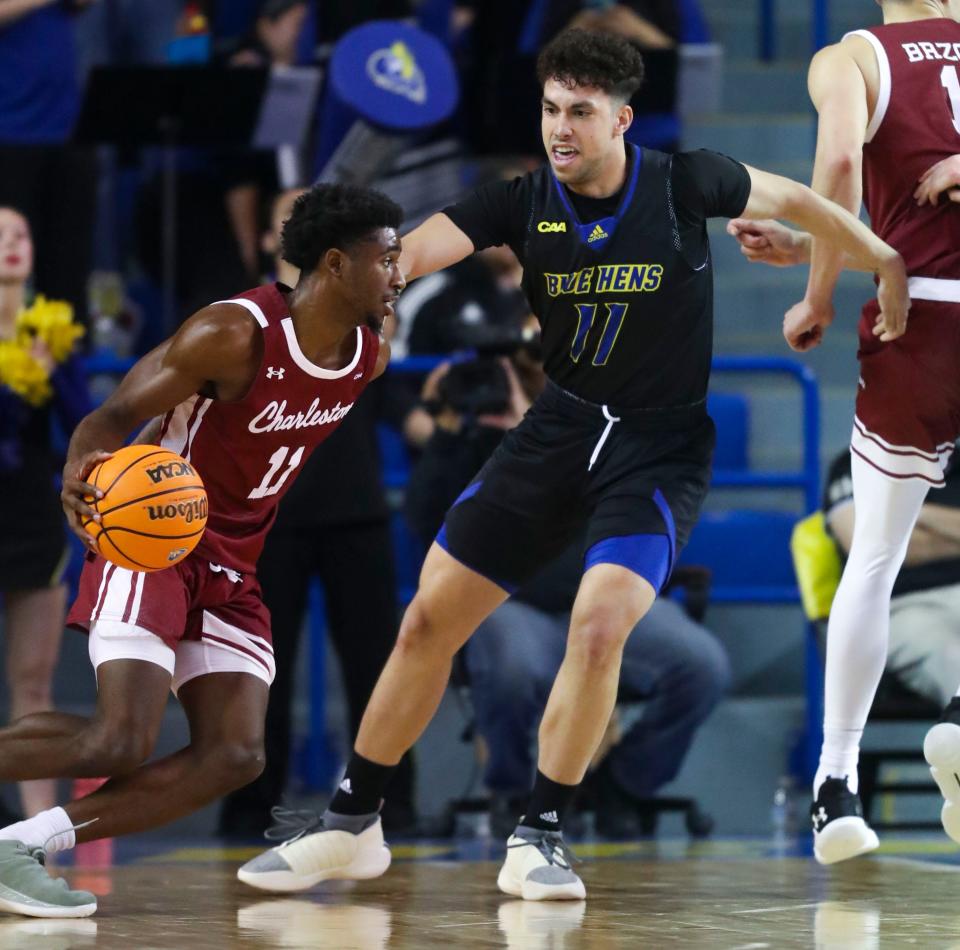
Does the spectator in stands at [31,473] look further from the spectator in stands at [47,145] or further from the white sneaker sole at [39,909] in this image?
the white sneaker sole at [39,909]

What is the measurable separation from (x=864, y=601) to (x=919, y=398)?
55cm

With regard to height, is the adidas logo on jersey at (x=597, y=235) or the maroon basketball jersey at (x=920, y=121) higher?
the maroon basketball jersey at (x=920, y=121)

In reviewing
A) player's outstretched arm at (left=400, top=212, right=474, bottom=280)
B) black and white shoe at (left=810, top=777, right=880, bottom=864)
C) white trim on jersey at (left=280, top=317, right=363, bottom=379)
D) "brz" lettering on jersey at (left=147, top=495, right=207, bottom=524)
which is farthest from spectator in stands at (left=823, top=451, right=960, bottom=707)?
"brz" lettering on jersey at (left=147, top=495, right=207, bottom=524)

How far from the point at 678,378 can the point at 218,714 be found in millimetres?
1505

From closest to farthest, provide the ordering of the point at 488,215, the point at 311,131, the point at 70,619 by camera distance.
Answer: the point at 70,619 < the point at 488,215 < the point at 311,131

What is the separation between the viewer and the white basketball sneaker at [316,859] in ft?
17.5

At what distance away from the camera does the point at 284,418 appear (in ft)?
16.3

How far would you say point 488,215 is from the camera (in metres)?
5.26

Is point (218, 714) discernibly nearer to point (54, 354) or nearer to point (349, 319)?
point (349, 319)

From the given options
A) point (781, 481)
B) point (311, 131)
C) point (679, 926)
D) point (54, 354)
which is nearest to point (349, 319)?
point (679, 926)

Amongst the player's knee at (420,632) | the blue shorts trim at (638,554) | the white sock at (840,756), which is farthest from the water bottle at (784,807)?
the blue shorts trim at (638,554)

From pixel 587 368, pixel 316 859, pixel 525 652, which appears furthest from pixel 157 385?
pixel 525 652

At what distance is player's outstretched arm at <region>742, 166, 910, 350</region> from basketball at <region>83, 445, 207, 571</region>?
1.68 m

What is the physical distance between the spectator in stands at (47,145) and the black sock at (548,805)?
14.1 ft
